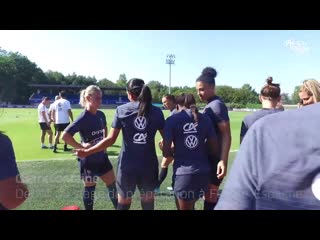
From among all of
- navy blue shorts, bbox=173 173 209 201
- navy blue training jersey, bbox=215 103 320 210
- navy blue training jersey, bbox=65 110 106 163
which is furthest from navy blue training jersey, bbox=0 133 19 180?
navy blue training jersey, bbox=65 110 106 163

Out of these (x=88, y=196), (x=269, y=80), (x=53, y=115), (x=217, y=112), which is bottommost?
(x=88, y=196)

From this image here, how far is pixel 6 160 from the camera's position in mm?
1547

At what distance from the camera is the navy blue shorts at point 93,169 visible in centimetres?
468

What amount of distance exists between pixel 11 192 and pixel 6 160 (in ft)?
0.49

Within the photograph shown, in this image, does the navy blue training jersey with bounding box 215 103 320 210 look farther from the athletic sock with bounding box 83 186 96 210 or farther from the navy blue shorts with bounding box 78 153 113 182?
the navy blue shorts with bounding box 78 153 113 182

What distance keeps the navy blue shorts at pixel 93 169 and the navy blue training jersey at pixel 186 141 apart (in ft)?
4.09

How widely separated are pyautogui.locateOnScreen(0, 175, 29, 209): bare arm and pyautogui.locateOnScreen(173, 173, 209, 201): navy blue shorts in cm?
238

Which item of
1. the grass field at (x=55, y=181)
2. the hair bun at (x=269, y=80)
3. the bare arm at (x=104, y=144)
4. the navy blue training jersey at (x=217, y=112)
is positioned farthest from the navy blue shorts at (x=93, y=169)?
the hair bun at (x=269, y=80)

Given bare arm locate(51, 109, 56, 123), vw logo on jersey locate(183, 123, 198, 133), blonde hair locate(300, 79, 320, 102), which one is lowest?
bare arm locate(51, 109, 56, 123)

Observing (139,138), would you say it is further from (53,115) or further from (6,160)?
(53,115)

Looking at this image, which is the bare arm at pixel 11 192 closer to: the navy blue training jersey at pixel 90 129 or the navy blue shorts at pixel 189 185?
the navy blue shorts at pixel 189 185

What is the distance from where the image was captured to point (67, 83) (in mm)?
12336

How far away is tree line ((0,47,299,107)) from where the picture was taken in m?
3.35

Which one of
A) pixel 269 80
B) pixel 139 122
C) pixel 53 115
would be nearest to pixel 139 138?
pixel 139 122
